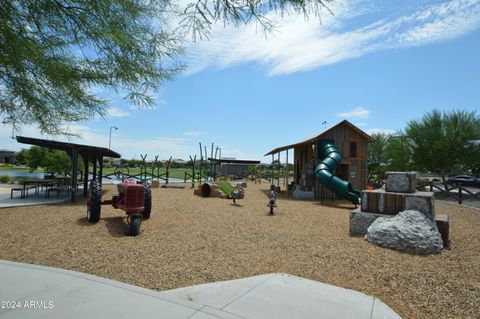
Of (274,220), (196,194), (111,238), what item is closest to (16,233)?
(111,238)

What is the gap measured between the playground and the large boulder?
0.71 feet

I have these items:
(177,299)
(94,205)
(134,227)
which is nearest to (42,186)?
(94,205)

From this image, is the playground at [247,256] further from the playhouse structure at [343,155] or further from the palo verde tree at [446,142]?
the palo verde tree at [446,142]

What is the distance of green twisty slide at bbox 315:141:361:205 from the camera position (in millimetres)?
15508

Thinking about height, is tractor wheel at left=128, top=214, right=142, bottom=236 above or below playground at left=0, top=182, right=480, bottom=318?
above

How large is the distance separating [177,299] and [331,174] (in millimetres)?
13491

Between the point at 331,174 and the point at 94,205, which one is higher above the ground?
the point at 331,174

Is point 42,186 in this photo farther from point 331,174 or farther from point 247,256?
point 331,174

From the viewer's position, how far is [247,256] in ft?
19.6

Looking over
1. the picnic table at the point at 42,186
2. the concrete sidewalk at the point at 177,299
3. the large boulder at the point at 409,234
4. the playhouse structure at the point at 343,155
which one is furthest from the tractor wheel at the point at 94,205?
the playhouse structure at the point at 343,155

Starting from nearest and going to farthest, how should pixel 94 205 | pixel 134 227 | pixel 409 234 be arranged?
1. pixel 409 234
2. pixel 134 227
3. pixel 94 205

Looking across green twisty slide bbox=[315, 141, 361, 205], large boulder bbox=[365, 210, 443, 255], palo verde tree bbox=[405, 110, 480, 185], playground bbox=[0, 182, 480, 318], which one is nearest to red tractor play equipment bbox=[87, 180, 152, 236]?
playground bbox=[0, 182, 480, 318]

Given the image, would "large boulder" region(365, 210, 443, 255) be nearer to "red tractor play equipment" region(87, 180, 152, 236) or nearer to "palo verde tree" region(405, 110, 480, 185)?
"red tractor play equipment" region(87, 180, 152, 236)

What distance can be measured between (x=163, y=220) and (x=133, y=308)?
19.9 feet
